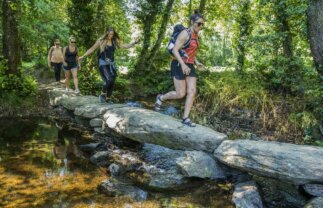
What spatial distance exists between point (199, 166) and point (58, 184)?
8.22 ft

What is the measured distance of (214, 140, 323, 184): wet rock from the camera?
5.03 metres

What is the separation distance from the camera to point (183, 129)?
22.0 feet

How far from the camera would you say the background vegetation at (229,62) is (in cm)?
934

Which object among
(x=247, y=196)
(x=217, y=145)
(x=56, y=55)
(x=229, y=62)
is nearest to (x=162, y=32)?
(x=229, y=62)

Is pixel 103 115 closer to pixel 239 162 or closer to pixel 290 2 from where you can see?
pixel 239 162

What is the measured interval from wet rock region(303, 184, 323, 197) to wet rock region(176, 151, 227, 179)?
1.57 metres

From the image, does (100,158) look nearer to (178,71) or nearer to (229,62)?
(178,71)

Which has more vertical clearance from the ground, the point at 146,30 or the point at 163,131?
the point at 146,30

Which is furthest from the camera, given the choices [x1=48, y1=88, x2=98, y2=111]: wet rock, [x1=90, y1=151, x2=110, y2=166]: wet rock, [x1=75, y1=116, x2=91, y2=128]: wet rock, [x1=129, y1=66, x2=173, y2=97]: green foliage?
[x1=129, y1=66, x2=173, y2=97]: green foliage

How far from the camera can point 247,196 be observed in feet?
17.0

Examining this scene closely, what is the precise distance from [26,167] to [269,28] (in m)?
10.9

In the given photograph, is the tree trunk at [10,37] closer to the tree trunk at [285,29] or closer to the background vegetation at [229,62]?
the background vegetation at [229,62]

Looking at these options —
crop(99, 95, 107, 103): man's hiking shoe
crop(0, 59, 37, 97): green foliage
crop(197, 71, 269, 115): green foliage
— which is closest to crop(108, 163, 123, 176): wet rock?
crop(99, 95, 107, 103): man's hiking shoe

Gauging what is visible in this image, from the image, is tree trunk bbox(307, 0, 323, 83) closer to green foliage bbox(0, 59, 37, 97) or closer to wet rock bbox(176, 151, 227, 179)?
wet rock bbox(176, 151, 227, 179)
